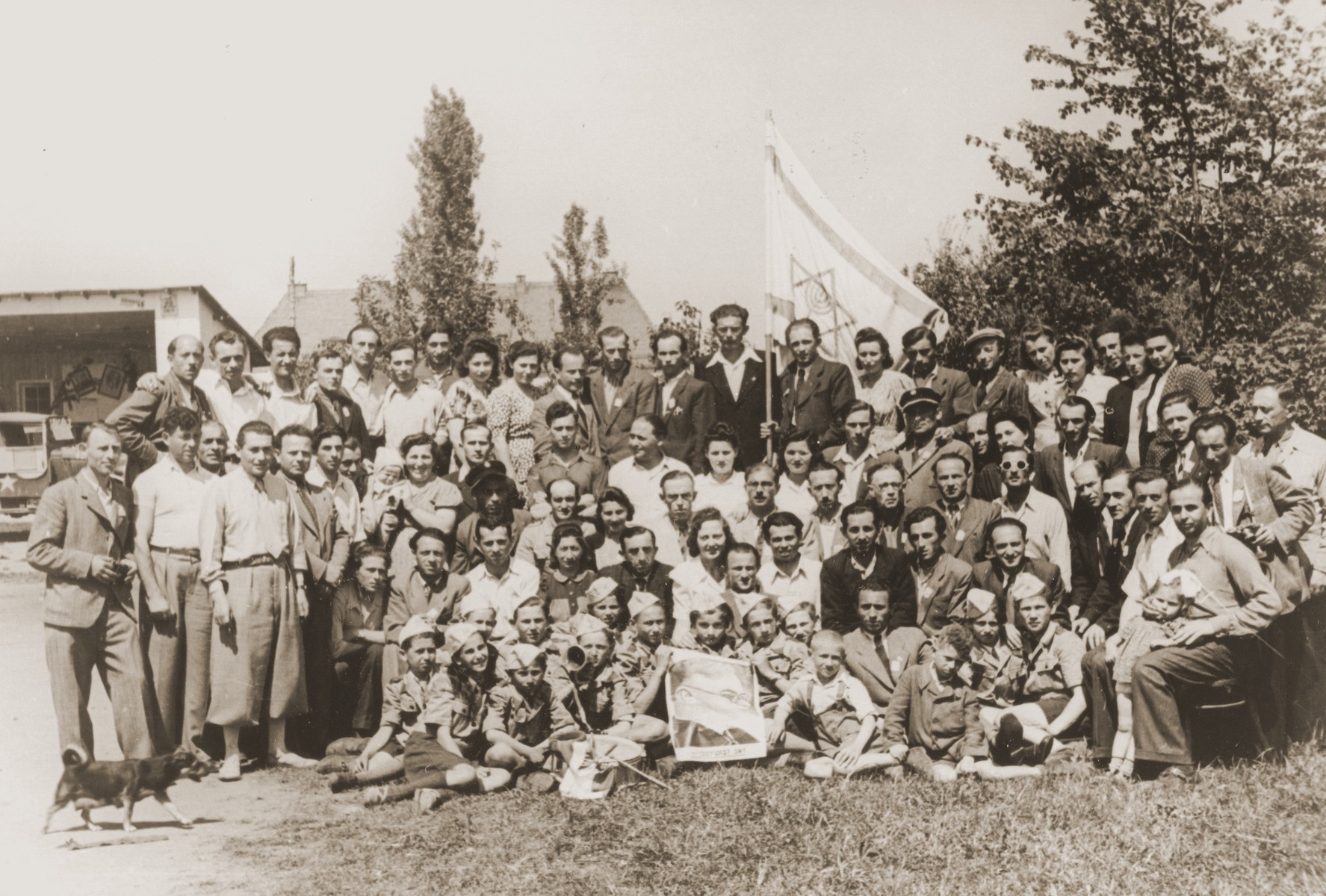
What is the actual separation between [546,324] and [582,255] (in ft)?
72.4

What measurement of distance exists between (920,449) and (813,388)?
3.47 ft

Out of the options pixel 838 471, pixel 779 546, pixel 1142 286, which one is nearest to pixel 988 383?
pixel 838 471

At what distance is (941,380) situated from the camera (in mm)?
8531

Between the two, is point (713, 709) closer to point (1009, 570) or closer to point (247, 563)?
point (1009, 570)

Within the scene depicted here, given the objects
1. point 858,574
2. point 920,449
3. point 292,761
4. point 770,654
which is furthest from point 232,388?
point 920,449

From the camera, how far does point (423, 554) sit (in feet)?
23.6

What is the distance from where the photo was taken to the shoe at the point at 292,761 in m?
6.92

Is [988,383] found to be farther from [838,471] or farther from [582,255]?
[582,255]

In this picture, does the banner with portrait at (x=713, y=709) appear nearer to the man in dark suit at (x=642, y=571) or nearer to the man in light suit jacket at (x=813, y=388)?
the man in dark suit at (x=642, y=571)

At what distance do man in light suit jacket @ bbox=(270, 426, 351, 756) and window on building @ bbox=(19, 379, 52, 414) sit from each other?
54.2ft

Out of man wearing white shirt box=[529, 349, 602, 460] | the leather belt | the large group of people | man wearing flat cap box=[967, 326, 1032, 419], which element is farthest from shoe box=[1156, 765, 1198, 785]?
the leather belt

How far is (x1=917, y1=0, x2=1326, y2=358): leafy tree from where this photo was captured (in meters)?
10.4

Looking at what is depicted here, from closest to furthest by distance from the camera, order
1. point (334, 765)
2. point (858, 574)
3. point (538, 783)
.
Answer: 1. point (538, 783)
2. point (334, 765)
3. point (858, 574)

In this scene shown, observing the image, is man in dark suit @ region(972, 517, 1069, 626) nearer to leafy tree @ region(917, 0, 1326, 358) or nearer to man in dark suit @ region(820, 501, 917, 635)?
man in dark suit @ region(820, 501, 917, 635)
